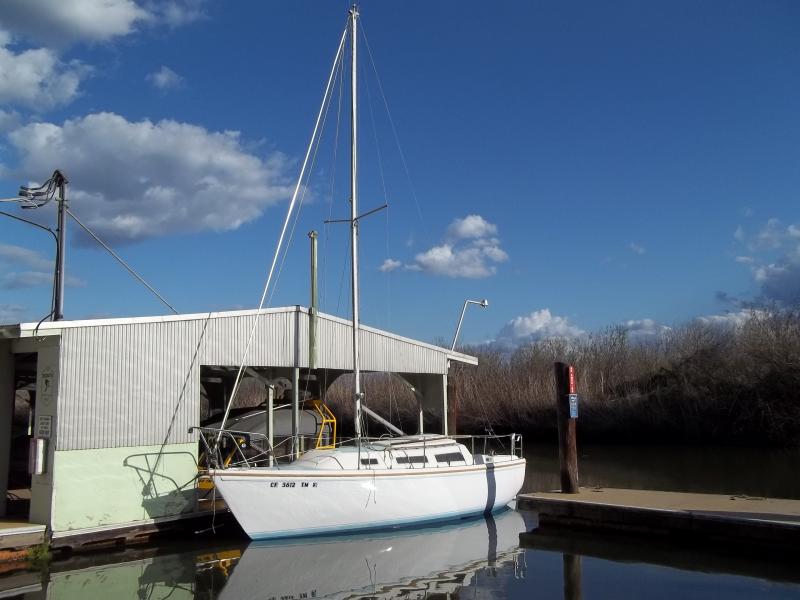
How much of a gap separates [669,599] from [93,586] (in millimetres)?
9900

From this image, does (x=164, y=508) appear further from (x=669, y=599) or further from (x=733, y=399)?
(x=733, y=399)

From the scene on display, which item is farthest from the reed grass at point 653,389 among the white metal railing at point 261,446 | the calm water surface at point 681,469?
the white metal railing at point 261,446

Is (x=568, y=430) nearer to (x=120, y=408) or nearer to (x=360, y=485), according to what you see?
(x=360, y=485)

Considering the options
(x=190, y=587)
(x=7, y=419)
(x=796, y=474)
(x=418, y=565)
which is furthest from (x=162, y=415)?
(x=796, y=474)

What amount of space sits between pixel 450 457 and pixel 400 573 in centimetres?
502

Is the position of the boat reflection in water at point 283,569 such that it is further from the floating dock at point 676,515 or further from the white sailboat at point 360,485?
the floating dock at point 676,515

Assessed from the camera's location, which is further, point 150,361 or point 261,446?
point 261,446

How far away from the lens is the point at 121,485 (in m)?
15.6

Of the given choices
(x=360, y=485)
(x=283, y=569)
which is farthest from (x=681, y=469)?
(x=283, y=569)

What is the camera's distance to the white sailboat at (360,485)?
15531mm

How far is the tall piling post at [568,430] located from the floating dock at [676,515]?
373mm

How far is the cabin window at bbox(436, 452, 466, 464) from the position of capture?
18297 mm

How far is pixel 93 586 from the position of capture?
509 inches

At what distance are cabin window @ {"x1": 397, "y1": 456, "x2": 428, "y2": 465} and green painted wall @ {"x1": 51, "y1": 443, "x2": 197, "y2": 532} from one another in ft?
15.9
